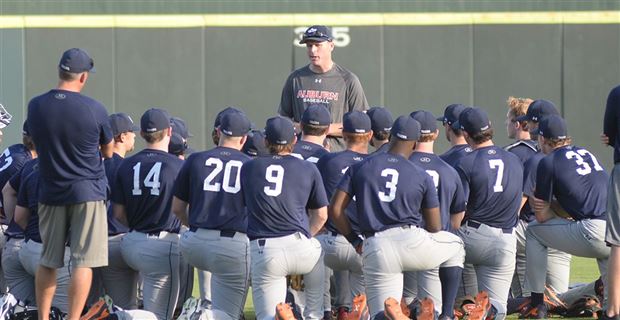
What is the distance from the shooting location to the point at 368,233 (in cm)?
815

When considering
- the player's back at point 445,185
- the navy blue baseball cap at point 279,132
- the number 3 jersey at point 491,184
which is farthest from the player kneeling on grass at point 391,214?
the number 3 jersey at point 491,184

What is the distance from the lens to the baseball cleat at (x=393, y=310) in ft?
25.4

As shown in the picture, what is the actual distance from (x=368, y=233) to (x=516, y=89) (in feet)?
34.3

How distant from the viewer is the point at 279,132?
321 inches

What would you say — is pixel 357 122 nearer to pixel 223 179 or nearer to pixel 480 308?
pixel 223 179

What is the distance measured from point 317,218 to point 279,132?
2.08ft

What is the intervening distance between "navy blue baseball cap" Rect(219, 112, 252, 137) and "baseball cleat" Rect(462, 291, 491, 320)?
6.61 ft

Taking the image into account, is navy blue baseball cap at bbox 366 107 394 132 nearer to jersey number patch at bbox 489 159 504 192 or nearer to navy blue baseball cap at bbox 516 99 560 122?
jersey number patch at bbox 489 159 504 192

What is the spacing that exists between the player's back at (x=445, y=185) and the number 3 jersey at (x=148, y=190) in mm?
1749

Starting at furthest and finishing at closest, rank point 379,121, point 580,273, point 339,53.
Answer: point 339,53 < point 580,273 < point 379,121

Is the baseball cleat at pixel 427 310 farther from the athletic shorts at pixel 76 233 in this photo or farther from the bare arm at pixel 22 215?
the bare arm at pixel 22 215

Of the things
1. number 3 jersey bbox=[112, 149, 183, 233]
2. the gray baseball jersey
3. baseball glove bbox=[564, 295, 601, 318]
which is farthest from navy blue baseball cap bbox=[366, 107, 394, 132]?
baseball glove bbox=[564, 295, 601, 318]

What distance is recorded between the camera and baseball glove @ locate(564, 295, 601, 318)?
367 inches

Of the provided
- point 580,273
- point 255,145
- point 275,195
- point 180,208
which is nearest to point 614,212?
point 275,195
